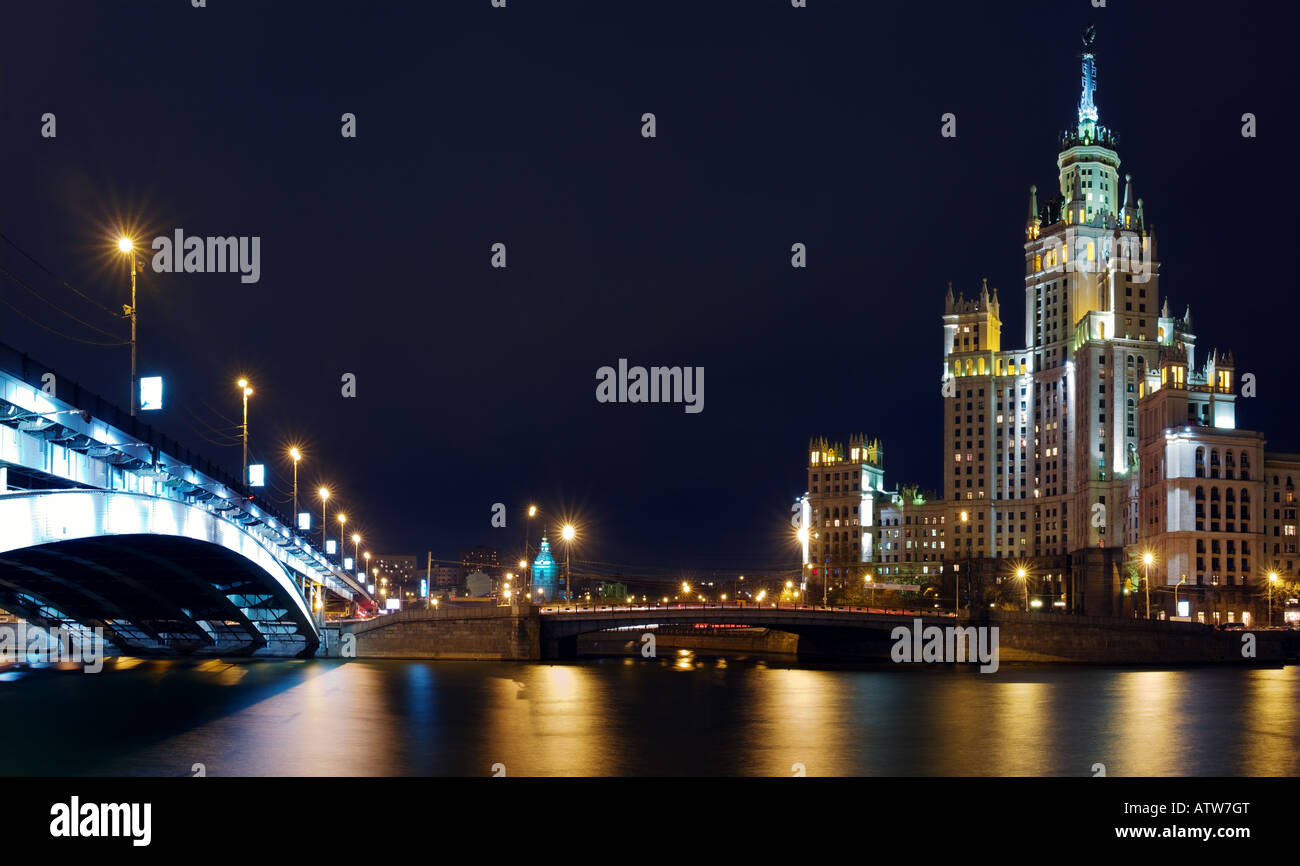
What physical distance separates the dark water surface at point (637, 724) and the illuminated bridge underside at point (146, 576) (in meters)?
5.38

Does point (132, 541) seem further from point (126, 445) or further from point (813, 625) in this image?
point (813, 625)

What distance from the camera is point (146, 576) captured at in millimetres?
78562

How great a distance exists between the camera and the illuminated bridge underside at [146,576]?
4806 centimetres

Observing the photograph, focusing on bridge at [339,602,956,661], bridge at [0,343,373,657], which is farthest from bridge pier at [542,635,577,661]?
bridge at [0,343,373,657]

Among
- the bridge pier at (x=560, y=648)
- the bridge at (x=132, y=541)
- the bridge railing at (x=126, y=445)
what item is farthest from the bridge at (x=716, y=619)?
the bridge railing at (x=126, y=445)

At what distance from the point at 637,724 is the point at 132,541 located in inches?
947

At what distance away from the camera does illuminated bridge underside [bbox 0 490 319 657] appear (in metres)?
48.1

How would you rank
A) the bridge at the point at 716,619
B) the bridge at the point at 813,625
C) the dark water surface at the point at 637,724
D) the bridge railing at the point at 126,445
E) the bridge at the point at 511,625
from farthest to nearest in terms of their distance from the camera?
the bridge at the point at 716,619, the bridge at the point at 511,625, the bridge at the point at 813,625, the dark water surface at the point at 637,724, the bridge railing at the point at 126,445

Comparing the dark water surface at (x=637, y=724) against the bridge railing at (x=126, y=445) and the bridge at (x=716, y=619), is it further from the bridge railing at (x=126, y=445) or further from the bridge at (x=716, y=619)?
the bridge at (x=716, y=619)

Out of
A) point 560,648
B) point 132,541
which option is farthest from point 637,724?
point 560,648
